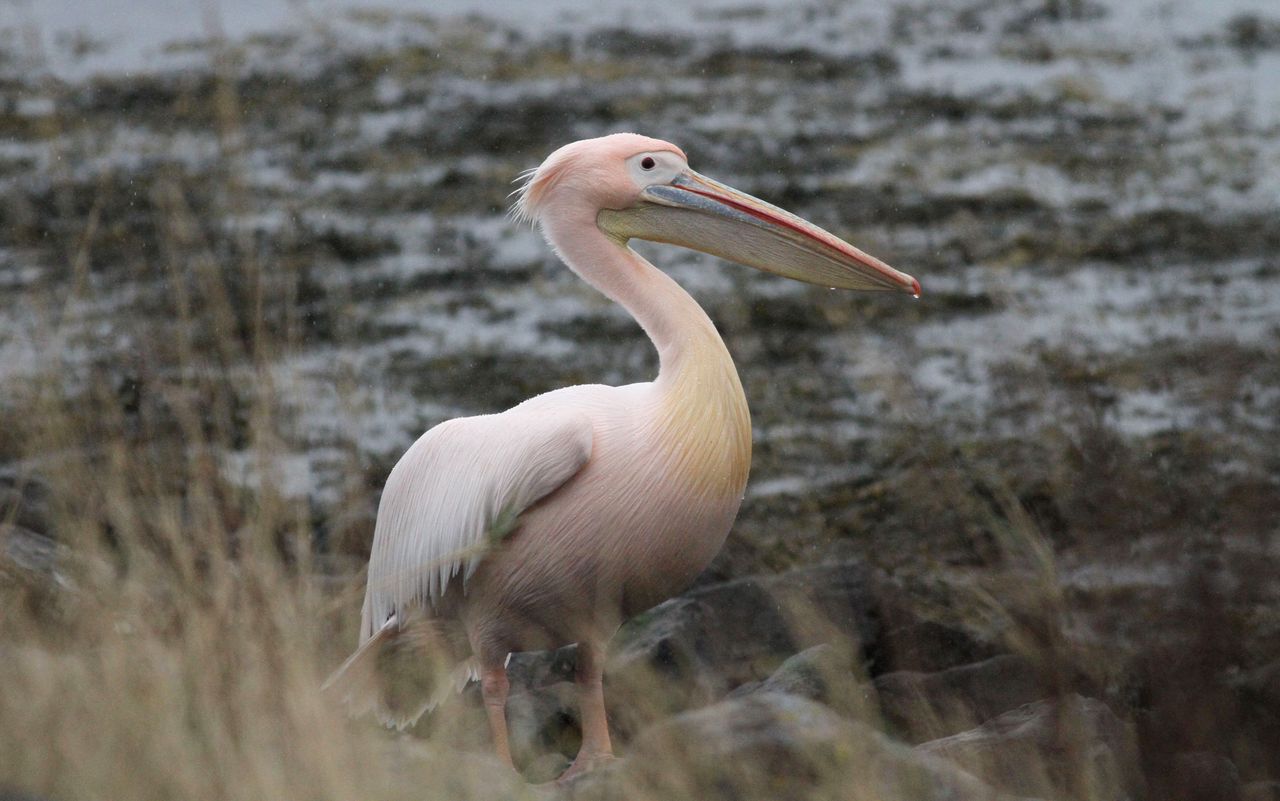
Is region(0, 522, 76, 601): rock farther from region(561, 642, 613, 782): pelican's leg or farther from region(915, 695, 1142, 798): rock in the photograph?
region(915, 695, 1142, 798): rock

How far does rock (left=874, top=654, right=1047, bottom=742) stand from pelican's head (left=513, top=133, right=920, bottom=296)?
0.97 metres

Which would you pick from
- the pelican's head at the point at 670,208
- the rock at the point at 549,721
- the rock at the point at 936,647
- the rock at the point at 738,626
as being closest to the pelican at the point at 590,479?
the pelican's head at the point at 670,208

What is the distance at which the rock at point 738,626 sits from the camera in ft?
13.5

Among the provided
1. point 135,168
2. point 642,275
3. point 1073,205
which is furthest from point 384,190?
point 642,275

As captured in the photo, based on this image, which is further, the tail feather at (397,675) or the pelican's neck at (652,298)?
the tail feather at (397,675)

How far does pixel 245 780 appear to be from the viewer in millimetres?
2373

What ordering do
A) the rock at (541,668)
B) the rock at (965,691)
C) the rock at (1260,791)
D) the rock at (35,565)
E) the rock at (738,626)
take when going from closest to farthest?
1. the rock at (1260,791)
2. the rock at (35,565)
3. the rock at (965,691)
4. the rock at (738,626)
5. the rock at (541,668)

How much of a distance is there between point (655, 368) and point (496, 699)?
4788mm

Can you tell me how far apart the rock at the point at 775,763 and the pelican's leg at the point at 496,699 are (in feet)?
2.86

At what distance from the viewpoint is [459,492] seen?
360 cm

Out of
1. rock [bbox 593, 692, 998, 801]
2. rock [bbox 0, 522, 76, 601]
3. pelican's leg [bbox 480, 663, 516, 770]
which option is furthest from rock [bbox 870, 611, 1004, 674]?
rock [bbox 0, 522, 76, 601]

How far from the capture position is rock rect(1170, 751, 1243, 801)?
7.25 feet

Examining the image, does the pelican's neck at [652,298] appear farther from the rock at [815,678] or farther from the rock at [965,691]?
the rock at [965,691]

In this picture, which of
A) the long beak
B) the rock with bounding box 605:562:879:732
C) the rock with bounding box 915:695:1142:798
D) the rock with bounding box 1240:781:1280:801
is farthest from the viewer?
the rock with bounding box 605:562:879:732
